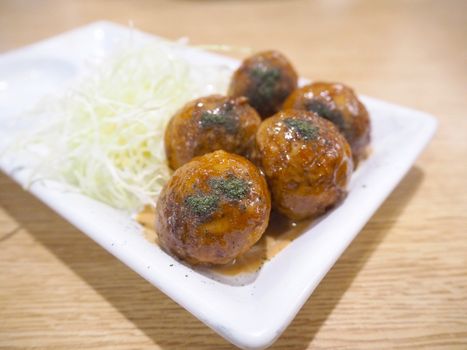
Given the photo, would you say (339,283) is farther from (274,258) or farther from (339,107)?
(339,107)

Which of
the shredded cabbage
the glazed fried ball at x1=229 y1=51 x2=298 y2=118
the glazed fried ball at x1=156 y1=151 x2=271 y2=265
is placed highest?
the glazed fried ball at x1=229 y1=51 x2=298 y2=118

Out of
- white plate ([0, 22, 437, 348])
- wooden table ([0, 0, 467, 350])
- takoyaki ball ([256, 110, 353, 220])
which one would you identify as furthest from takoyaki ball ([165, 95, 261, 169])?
wooden table ([0, 0, 467, 350])

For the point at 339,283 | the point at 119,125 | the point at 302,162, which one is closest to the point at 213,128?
the point at 302,162

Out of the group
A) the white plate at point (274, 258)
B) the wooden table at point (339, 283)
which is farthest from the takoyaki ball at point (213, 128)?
the wooden table at point (339, 283)

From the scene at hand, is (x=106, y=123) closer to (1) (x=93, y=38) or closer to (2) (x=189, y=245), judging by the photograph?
(2) (x=189, y=245)

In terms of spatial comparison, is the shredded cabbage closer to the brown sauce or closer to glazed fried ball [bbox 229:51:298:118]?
the brown sauce

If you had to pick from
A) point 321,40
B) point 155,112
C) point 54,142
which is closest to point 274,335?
point 155,112
